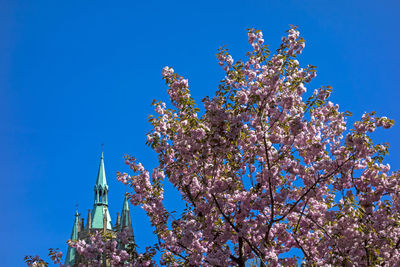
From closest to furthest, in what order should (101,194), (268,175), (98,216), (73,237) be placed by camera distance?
(268,175)
(73,237)
(98,216)
(101,194)

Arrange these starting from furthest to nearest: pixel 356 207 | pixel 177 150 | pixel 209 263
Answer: pixel 177 150
pixel 209 263
pixel 356 207

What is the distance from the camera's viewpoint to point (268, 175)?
12.6m

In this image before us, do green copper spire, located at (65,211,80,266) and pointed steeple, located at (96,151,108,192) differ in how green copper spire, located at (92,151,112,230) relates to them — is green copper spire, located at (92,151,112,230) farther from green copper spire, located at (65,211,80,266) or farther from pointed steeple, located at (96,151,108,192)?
green copper spire, located at (65,211,80,266)

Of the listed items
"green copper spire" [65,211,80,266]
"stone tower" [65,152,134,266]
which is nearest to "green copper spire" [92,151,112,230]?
"stone tower" [65,152,134,266]

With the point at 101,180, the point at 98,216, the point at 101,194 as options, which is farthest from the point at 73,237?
the point at 101,180

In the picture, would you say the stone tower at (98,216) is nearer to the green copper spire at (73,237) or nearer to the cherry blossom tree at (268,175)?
the green copper spire at (73,237)

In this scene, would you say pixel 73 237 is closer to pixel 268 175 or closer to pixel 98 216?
pixel 98 216

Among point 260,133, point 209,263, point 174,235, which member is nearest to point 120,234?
point 174,235

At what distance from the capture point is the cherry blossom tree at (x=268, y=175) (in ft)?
40.6

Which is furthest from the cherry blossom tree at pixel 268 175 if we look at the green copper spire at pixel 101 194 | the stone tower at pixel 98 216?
the green copper spire at pixel 101 194

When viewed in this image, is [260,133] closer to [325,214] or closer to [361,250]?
[325,214]

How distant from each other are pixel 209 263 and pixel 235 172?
2.40 metres

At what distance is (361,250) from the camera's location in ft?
40.9

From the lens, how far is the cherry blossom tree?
1238cm
